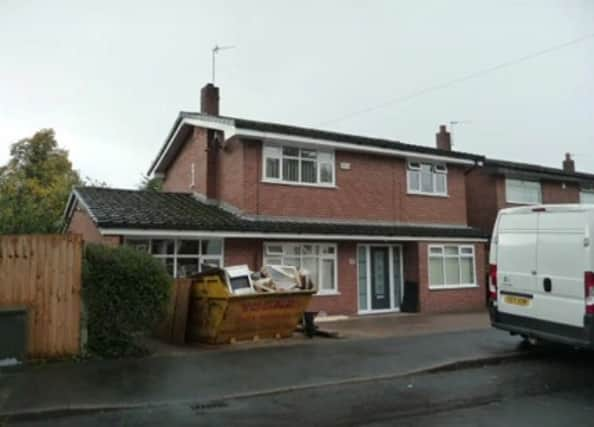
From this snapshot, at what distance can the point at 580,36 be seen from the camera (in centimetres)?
1467

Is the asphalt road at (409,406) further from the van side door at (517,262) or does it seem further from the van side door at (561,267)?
the van side door at (517,262)

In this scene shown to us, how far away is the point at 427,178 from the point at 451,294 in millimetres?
4108

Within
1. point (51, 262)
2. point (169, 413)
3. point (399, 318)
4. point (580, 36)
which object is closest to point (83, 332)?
point (51, 262)

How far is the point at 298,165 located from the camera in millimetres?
15016

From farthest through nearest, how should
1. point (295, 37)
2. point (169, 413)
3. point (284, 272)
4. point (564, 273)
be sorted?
point (295, 37) → point (284, 272) → point (564, 273) → point (169, 413)

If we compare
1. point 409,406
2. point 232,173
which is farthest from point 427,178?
point 409,406

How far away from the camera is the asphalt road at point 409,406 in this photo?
5.45 metres

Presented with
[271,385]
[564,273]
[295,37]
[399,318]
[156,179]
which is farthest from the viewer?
[156,179]

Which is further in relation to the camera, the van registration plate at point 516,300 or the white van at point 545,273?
the van registration plate at point 516,300

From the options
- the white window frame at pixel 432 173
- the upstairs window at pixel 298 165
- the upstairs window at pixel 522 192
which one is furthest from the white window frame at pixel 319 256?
the upstairs window at pixel 522 192

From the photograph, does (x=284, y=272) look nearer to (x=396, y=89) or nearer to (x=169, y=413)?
(x=169, y=413)

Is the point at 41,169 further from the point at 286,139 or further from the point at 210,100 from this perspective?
the point at 286,139

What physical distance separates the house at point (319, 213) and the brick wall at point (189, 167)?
7 cm

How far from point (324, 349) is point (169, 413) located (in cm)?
411
